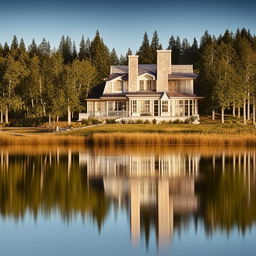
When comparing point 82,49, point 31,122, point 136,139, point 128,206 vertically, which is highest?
point 82,49

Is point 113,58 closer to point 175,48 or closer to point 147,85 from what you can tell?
point 175,48

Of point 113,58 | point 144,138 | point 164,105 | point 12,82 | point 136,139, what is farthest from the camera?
point 113,58

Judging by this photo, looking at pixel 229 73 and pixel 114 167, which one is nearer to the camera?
pixel 114 167

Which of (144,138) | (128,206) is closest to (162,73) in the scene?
(144,138)

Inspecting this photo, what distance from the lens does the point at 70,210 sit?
1814cm

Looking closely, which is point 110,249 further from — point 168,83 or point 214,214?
point 168,83

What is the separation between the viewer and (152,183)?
24.5m

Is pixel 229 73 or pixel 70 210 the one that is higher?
pixel 229 73

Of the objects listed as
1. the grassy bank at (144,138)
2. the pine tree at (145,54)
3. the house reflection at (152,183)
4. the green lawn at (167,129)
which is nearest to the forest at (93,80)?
the pine tree at (145,54)

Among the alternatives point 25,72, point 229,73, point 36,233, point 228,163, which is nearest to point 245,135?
point 228,163

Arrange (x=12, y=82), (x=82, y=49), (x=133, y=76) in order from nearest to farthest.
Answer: (x=133, y=76)
(x=12, y=82)
(x=82, y=49)

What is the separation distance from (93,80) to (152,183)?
176 feet

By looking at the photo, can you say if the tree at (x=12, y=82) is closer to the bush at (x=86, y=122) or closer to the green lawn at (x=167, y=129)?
the bush at (x=86, y=122)

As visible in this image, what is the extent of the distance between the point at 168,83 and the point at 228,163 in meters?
32.9
